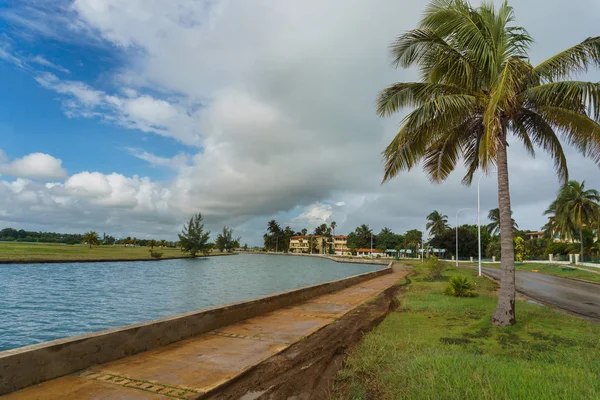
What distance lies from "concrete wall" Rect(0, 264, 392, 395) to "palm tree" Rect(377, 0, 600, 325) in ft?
20.6

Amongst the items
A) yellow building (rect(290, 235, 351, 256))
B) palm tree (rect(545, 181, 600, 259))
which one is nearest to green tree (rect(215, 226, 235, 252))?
yellow building (rect(290, 235, 351, 256))

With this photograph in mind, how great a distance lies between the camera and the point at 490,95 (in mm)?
9445

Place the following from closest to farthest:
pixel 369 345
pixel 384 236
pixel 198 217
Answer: pixel 369 345 < pixel 198 217 < pixel 384 236

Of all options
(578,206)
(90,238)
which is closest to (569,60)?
(578,206)

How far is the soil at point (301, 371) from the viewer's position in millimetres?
4973

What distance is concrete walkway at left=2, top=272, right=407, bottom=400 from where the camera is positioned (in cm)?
465

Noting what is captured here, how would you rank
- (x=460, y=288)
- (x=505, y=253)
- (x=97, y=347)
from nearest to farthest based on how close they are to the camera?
(x=97, y=347), (x=505, y=253), (x=460, y=288)

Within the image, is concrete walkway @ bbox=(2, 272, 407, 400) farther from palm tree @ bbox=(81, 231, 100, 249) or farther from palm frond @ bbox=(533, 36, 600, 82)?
palm tree @ bbox=(81, 231, 100, 249)

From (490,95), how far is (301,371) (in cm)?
832

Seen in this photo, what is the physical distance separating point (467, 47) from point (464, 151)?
3640mm

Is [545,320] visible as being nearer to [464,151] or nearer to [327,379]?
[464,151]

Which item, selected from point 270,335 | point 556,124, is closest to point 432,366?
point 270,335

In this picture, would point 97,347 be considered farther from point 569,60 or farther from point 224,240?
point 224,240

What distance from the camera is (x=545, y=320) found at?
9.96 metres
